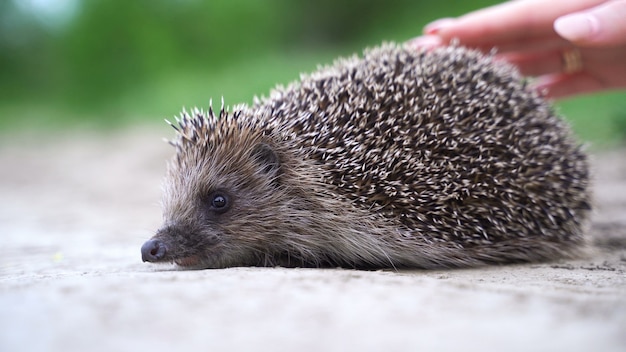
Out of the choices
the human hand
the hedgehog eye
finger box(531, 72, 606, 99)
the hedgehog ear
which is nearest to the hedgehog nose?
the hedgehog eye

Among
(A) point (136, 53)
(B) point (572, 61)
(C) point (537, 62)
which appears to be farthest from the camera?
(A) point (136, 53)

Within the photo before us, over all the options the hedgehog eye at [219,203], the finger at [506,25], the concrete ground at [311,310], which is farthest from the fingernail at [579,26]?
the hedgehog eye at [219,203]

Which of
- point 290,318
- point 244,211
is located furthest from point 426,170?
point 290,318

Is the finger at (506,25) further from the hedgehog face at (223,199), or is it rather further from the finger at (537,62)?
the hedgehog face at (223,199)

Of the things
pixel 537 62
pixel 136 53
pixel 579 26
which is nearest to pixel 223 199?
pixel 579 26

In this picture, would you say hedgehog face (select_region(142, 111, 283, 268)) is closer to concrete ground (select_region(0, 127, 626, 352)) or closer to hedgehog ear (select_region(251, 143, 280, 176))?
hedgehog ear (select_region(251, 143, 280, 176))

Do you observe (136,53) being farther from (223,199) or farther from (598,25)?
(598,25)
